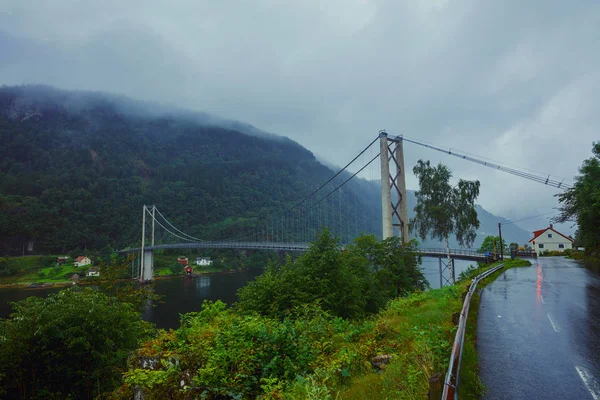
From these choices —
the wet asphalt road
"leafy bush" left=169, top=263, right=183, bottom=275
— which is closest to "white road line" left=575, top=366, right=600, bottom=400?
the wet asphalt road

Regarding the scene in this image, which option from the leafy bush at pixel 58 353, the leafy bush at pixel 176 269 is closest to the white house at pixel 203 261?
the leafy bush at pixel 176 269

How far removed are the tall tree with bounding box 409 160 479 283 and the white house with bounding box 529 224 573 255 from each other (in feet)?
140

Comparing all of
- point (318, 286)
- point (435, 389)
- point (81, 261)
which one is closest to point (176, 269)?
point (81, 261)

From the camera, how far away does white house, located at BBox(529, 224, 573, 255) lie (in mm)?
57250

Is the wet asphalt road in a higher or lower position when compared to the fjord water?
higher

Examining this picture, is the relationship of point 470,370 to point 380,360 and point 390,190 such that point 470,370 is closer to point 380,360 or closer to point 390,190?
point 380,360

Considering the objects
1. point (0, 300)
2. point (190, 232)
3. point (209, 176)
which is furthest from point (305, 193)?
point (0, 300)

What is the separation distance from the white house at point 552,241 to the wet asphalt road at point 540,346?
193 ft

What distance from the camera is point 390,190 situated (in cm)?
2558

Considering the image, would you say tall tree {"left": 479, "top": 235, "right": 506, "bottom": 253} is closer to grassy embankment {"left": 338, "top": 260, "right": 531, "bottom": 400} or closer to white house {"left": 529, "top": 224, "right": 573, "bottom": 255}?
white house {"left": 529, "top": 224, "right": 573, "bottom": 255}

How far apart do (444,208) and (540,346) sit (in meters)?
22.0

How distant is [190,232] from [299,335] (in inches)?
4896

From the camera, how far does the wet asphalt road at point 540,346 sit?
4438 mm

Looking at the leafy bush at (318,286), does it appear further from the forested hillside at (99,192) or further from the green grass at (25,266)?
the forested hillside at (99,192)
